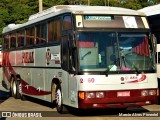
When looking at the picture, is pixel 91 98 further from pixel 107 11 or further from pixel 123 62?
pixel 107 11

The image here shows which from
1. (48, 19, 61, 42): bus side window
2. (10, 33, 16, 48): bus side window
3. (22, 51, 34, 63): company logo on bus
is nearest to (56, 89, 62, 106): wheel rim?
(48, 19, 61, 42): bus side window

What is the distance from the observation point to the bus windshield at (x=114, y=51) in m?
11.1

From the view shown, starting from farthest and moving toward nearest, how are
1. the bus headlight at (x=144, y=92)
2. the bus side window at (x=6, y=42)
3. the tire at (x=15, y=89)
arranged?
the bus side window at (x=6, y=42) → the tire at (x=15, y=89) → the bus headlight at (x=144, y=92)

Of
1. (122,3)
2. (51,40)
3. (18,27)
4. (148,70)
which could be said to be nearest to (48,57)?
(51,40)

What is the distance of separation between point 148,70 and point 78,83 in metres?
1.97

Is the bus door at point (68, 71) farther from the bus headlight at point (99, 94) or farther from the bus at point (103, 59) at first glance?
the bus headlight at point (99, 94)

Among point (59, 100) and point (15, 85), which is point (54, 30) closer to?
point (59, 100)

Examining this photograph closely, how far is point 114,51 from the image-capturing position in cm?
1130

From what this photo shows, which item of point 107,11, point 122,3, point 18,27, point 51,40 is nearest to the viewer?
point 107,11

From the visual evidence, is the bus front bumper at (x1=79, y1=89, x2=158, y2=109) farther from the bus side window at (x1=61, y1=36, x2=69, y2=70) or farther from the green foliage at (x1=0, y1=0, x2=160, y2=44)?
the green foliage at (x1=0, y1=0, x2=160, y2=44)

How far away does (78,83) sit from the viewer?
436 inches

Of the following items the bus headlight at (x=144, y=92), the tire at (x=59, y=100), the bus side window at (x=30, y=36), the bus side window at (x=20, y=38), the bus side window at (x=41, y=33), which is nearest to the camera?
the bus headlight at (x=144, y=92)

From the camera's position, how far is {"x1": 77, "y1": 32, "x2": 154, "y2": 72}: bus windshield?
1112 cm

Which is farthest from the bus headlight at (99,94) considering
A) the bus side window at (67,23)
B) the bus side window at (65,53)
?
the bus side window at (67,23)
